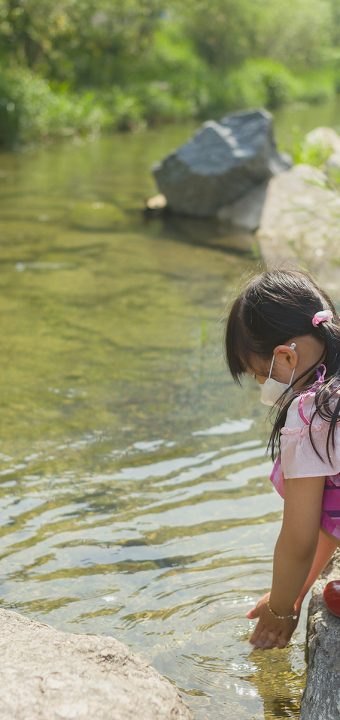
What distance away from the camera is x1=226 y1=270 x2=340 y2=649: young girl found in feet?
7.65

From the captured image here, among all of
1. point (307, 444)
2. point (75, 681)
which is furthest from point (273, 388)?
point (75, 681)

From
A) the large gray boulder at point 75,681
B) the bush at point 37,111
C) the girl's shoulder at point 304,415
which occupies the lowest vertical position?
the bush at point 37,111

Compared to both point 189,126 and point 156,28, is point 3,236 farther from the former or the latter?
point 156,28

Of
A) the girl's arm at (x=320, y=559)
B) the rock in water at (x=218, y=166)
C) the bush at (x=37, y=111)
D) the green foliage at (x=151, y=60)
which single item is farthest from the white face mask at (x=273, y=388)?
the bush at (x=37, y=111)

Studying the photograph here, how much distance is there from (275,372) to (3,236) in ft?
20.7

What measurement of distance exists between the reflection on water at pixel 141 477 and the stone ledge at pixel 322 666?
15 centimetres

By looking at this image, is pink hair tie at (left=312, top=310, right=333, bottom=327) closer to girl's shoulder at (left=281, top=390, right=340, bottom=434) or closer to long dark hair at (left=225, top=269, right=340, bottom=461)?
long dark hair at (left=225, top=269, right=340, bottom=461)

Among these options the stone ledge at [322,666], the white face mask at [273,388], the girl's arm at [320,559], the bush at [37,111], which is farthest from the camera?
the bush at [37,111]

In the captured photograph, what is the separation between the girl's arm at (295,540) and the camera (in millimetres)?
2334

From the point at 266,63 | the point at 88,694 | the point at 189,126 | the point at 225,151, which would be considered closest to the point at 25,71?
the point at 189,126

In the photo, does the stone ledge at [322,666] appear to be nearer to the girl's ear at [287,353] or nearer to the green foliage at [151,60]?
the girl's ear at [287,353]

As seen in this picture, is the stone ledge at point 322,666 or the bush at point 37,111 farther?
the bush at point 37,111

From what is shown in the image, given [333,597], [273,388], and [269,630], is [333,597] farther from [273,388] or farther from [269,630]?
[273,388]

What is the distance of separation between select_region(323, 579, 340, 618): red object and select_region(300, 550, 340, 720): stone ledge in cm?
4
